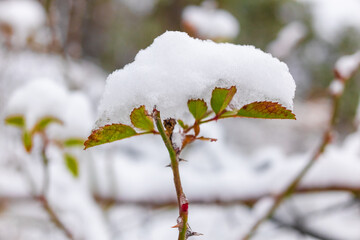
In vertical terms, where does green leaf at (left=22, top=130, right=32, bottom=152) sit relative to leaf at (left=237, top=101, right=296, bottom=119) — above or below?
above

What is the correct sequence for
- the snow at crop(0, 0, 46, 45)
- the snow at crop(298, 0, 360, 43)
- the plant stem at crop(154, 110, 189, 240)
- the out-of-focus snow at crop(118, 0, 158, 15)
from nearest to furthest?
1. the plant stem at crop(154, 110, 189, 240)
2. the snow at crop(0, 0, 46, 45)
3. the snow at crop(298, 0, 360, 43)
4. the out-of-focus snow at crop(118, 0, 158, 15)

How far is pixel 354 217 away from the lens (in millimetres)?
1270

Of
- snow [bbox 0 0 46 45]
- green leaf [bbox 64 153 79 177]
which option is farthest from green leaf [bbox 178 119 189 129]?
snow [bbox 0 0 46 45]

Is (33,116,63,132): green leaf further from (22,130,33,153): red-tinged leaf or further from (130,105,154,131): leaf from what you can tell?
(130,105,154,131): leaf

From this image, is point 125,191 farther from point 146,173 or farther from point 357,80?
point 357,80

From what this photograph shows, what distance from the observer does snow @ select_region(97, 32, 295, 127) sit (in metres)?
0.28

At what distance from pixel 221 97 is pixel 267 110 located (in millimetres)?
39

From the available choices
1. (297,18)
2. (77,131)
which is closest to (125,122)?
(77,131)

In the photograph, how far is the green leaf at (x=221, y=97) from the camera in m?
0.28

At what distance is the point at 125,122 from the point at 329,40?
5022mm

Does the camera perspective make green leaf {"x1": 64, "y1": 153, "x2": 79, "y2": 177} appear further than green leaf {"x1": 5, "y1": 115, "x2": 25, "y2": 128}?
Yes

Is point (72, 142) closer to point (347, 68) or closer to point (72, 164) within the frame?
point (72, 164)

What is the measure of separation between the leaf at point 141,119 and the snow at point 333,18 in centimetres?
497

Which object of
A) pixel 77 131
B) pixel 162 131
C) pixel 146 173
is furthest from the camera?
pixel 146 173
